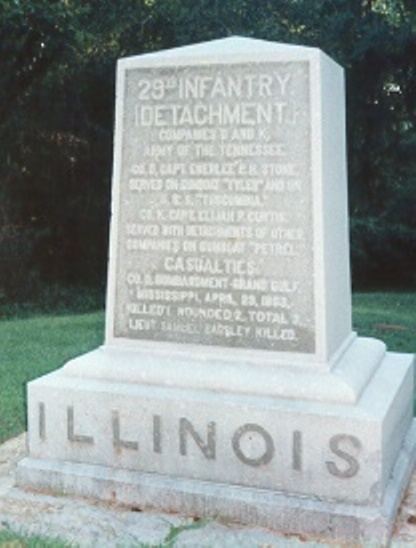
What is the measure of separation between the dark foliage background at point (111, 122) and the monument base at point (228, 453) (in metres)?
11.2

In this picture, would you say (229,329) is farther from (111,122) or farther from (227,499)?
(111,122)

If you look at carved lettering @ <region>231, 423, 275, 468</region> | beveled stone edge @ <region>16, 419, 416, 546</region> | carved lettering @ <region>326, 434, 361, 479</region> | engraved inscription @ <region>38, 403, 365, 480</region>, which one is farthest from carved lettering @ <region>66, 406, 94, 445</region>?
carved lettering @ <region>326, 434, 361, 479</region>

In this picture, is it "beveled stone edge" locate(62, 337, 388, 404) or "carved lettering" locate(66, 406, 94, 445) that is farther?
"carved lettering" locate(66, 406, 94, 445)

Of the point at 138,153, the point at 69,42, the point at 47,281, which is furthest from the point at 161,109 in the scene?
the point at 47,281

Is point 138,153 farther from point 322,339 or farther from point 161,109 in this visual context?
point 322,339

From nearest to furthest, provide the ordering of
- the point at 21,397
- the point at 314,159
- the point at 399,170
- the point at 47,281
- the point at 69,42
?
the point at 314,159 → the point at 21,397 → the point at 69,42 → the point at 47,281 → the point at 399,170

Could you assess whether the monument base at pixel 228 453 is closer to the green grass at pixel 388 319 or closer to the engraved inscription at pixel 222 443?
the engraved inscription at pixel 222 443

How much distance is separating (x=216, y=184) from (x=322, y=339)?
96cm

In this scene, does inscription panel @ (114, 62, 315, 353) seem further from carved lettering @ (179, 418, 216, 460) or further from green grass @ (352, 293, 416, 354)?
green grass @ (352, 293, 416, 354)

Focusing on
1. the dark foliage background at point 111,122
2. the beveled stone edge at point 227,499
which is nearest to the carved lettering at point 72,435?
the beveled stone edge at point 227,499

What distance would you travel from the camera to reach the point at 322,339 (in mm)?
4051

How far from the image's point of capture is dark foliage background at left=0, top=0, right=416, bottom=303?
49.5 feet

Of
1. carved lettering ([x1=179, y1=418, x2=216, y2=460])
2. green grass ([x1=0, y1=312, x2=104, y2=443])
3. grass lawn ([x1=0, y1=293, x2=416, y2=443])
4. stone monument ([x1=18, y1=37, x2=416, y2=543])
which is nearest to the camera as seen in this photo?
stone monument ([x1=18, y1=37, x2=416, y2=543])

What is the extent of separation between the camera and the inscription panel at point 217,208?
409 cm
